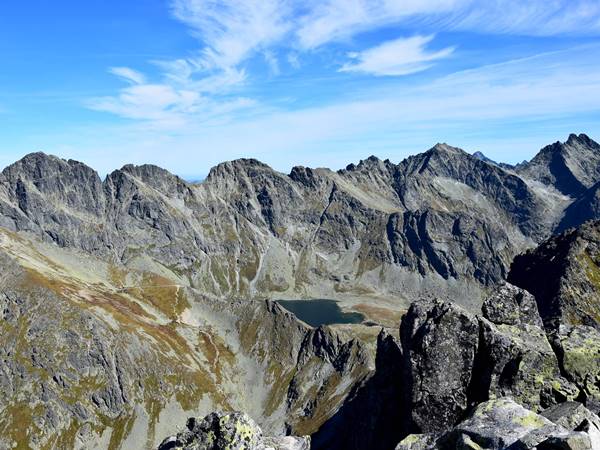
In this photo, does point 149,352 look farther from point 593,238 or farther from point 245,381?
point 593,238

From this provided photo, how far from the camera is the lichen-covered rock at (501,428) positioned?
647 inches

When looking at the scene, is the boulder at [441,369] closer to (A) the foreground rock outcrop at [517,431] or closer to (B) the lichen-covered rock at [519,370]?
(B) the lichen-covered rock at [519,370]

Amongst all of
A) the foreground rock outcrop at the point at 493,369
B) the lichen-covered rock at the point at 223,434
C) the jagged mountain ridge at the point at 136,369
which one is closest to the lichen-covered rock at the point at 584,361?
the foreground rock outcrop at the point at 493,369

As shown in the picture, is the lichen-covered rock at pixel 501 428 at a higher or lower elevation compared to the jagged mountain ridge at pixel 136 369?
higher

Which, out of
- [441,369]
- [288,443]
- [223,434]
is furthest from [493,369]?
[223,434]

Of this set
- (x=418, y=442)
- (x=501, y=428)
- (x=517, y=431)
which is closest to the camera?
(x=517, y=431)

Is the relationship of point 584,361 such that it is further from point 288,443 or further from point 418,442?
point 288,443

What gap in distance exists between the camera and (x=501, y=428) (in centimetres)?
1834

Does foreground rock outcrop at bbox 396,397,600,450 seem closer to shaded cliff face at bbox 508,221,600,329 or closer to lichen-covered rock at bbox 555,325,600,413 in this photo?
lichen-covered rock at bbox 555,325,600,413

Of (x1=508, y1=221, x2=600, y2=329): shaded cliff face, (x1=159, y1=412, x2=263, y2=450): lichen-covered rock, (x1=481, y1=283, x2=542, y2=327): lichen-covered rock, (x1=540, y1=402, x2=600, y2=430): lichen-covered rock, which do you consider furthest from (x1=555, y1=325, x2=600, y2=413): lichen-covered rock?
(x1=508, y1=221, x2=600, y2=329): shaded cliff face

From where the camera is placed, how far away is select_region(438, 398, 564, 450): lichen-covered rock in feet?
53.9

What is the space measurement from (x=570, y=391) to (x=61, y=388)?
150305 mm

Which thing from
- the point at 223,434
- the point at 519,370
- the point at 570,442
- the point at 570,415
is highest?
the point at 570,442

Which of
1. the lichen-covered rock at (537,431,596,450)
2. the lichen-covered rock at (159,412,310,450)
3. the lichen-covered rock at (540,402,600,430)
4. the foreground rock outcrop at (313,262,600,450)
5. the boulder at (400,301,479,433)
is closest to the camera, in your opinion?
the lichen-covered rock at (537,431,596,450)
